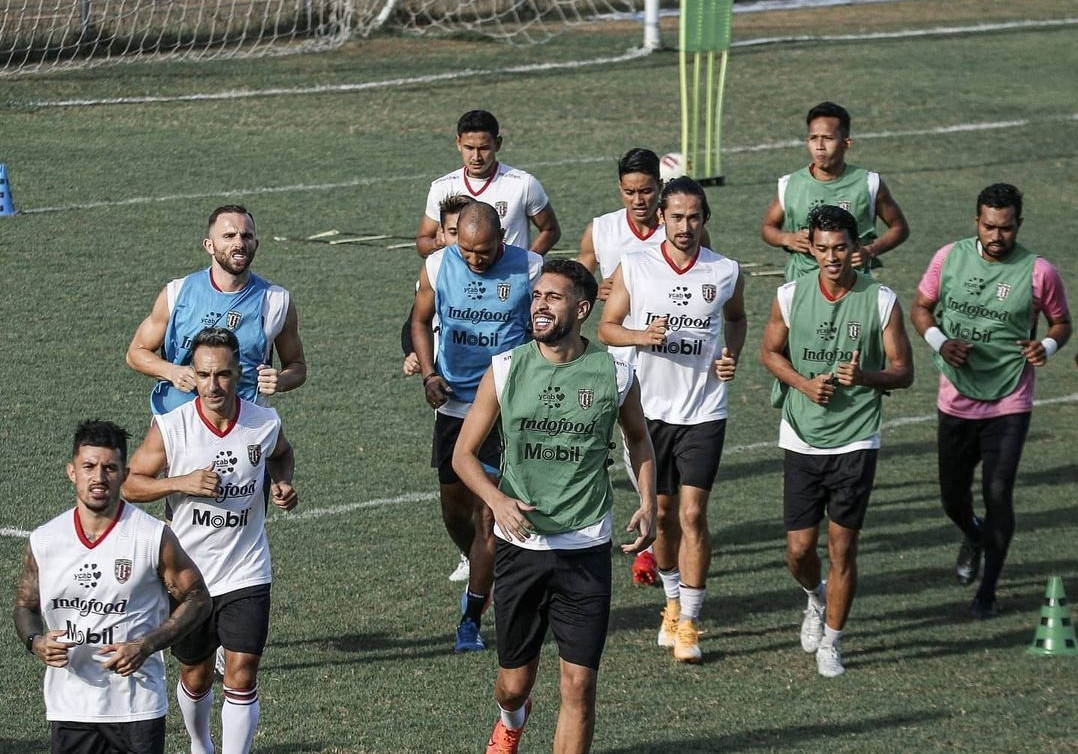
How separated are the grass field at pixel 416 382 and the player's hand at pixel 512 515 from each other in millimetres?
1422

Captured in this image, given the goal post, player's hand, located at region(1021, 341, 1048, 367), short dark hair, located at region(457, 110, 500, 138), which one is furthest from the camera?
the goal post

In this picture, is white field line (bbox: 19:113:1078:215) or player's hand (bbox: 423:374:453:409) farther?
white field line (bbox: 19:113:1078:215)

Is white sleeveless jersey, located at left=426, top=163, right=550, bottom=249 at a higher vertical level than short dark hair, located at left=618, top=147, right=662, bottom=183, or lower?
lower

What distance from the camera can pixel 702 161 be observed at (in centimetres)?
2294

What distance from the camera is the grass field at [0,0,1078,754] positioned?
8.80 metres

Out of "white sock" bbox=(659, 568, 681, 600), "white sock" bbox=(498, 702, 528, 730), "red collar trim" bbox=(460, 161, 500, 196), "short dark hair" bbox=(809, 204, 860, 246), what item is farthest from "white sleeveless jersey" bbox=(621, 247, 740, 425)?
"white sock" bbox=(498, 702, 528, 730)

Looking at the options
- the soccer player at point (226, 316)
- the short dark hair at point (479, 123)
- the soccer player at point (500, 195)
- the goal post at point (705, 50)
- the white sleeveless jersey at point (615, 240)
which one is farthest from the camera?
the goal post at point (705, 50)

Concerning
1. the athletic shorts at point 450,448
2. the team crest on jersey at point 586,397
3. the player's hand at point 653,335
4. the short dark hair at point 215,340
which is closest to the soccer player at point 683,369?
the player's hand at point 653,335

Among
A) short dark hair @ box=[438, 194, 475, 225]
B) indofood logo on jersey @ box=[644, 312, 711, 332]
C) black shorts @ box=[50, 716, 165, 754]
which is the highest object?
short dark hair @ box=[438, 194, 475, 225]

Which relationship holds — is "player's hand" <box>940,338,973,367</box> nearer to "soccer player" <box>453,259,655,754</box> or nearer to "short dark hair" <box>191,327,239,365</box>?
"soccer player" <box>453,259,655,754</box>

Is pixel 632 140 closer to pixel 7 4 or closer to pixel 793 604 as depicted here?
pixel 7 4

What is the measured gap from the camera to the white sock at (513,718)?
7.72m

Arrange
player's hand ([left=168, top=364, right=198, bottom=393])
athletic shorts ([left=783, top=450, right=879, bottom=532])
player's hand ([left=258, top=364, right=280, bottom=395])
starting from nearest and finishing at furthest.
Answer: player's hand ([left=168, top=364, right=198, bottom=393]), player's hand ([left=258, top=364, right=280, bottom=395]), athletic shorts ([left=783, top=450, right=879, bottom=532])

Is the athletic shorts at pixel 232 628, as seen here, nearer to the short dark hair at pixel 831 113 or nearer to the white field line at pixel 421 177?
the short dark hair at pixel 831 113
